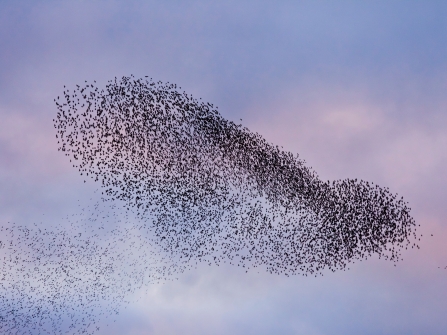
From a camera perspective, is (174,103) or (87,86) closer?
(87,86)

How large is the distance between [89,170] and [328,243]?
64.7ft

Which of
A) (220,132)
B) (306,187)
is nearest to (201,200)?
(220,132)

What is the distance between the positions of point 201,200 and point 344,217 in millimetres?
12021

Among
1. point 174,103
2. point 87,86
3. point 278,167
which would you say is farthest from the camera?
point 278,167

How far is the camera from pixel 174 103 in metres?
35.7

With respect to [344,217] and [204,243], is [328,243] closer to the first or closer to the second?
[344,217]

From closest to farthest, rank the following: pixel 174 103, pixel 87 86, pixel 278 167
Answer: pixel 87 86 < pixel 174 103 < pixel 278 167

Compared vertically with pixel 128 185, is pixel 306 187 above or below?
above

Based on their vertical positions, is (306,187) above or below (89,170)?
above

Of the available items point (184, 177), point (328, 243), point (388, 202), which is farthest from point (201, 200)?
point (388, 202)

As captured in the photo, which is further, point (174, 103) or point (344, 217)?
point (344, 217)

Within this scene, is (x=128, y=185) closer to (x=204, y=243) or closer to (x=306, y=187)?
(x=204, y=243)

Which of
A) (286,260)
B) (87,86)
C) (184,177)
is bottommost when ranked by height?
(286,260)

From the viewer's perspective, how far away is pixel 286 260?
39.7 metres
